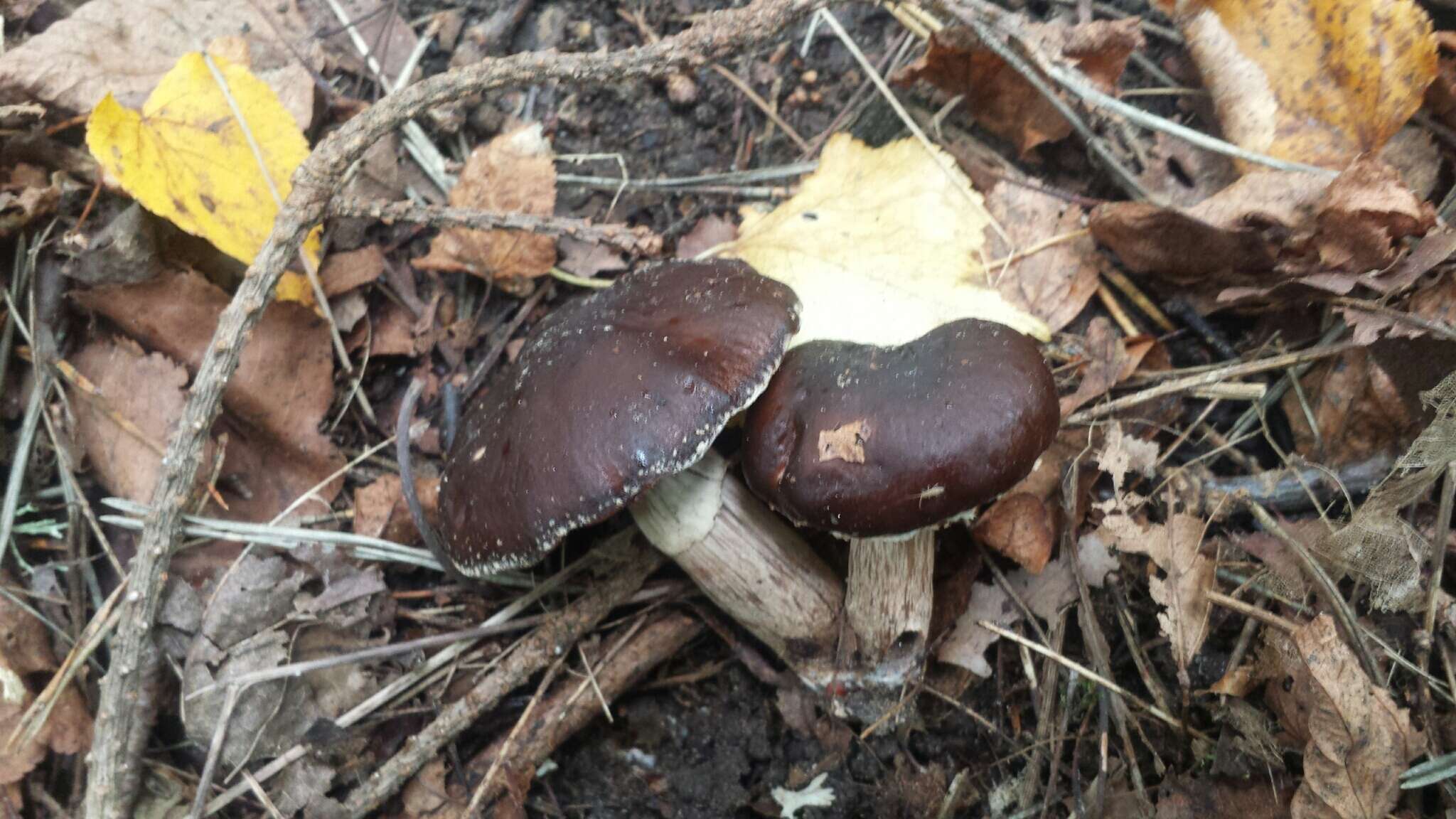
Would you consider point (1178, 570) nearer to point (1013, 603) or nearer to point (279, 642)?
point (1013, 603)

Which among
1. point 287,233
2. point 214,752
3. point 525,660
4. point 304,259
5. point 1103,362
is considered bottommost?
point 1103,362

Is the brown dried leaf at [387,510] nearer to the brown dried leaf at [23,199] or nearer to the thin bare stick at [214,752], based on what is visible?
the thin bare stick at [214,752]

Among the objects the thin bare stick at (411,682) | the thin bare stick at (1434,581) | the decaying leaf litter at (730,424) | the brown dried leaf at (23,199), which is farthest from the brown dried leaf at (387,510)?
the thin bare stick at (1434,581)

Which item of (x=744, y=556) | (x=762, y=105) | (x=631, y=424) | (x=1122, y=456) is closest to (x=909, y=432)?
(x=631, y=424)

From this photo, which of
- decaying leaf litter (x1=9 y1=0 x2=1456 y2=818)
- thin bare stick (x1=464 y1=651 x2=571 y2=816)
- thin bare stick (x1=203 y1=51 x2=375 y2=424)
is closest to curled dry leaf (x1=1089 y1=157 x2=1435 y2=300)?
decaying leaf litter (x1=9 y1=0 x2=1456 y2=818)

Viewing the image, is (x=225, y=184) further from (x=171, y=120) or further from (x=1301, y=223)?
(x=1301, y=223)

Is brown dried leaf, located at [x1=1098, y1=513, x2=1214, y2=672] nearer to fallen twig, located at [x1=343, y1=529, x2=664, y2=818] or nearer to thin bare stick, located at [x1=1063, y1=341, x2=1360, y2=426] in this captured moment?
thin bare stick, located at [x1=1063, y1=341, x2=1360, y2=426]
